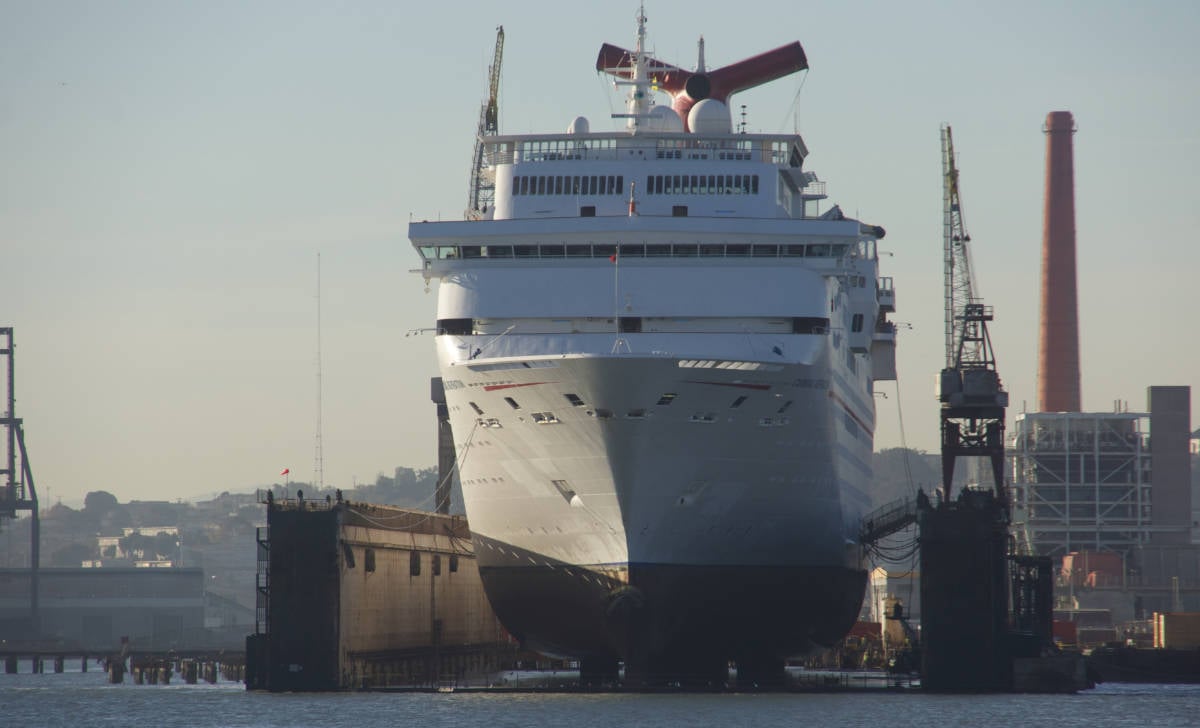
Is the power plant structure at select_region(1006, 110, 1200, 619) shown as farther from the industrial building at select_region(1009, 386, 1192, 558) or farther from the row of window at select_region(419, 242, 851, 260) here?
the row of window at select_region(419, 242, 851, 260)

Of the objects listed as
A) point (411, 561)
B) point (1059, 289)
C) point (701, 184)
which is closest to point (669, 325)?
point (701, 184)

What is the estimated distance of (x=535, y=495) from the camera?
55.1 meters

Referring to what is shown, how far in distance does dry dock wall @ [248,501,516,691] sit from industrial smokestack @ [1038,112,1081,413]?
200 feet

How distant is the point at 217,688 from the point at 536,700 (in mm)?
26662

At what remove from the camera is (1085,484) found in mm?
127062

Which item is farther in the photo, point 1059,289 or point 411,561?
point 1059,289

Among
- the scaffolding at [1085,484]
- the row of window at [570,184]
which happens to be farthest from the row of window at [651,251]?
the scaffolding at [1085,484]

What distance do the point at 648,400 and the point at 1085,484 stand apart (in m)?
81.4

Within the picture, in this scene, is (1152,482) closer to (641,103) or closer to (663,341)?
(641,103)

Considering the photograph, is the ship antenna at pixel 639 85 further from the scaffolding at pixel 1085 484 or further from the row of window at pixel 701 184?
the scaffolding at pixel 1085 484

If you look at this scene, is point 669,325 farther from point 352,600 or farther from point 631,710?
point 352,600

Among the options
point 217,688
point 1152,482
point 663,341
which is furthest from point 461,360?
point 1152,482

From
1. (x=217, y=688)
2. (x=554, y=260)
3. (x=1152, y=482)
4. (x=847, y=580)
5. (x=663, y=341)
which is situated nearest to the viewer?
(x=663, y=341)

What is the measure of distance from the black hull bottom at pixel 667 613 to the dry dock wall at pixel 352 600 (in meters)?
4.66
